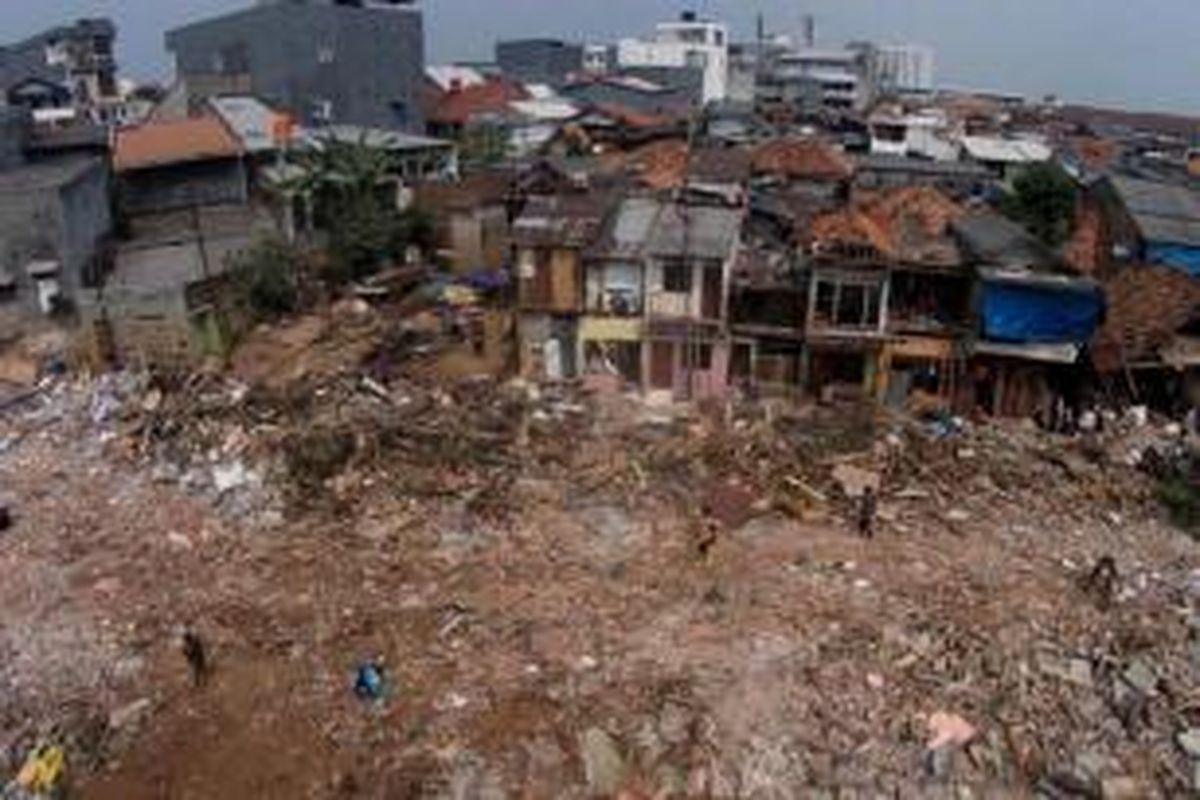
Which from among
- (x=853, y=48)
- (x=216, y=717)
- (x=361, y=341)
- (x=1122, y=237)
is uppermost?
(x=853, y=48)

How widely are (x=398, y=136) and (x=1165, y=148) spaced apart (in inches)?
1929

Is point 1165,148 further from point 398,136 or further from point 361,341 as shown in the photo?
point 361,341

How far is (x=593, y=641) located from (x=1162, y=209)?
76.8 feet

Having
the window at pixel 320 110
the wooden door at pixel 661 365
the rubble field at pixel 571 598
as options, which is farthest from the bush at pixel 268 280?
the window at pixel 320 110

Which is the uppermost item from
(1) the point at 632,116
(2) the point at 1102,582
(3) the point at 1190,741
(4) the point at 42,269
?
(1) the point at 632,116

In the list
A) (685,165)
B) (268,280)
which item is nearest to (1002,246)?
(685,165)

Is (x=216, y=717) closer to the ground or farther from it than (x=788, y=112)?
closer to the ground

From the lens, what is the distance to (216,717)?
16344 millimetres

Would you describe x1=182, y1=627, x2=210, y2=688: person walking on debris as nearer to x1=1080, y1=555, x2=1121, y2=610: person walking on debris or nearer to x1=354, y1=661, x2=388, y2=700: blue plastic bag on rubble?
x1=354, y1=661, x2=388, y2=700: blue plastic bag on rubble

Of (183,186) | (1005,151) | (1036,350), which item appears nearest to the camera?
(1036,350)

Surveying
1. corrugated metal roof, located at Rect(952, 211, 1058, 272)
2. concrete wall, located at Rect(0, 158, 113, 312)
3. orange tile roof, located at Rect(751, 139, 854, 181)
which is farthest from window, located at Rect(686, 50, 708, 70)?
concrete wall, located at Rect(0, 158, 113, 312)

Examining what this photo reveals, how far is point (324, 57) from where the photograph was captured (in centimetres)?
4572

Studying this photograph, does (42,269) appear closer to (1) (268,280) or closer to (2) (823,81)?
(1) (268,280)

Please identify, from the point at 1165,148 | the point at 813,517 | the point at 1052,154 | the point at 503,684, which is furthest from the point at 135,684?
the point at 1165,148
